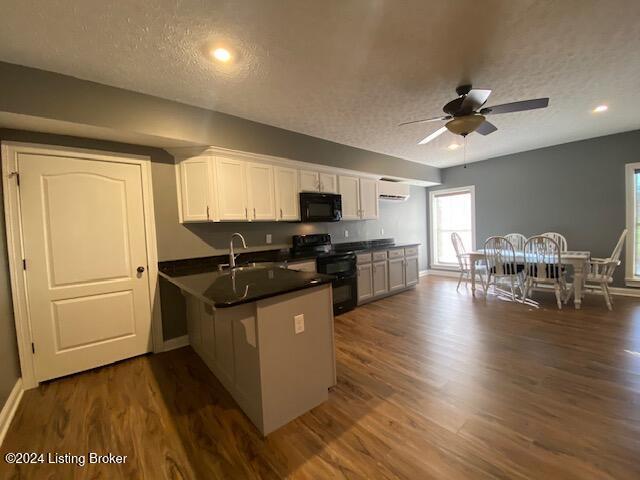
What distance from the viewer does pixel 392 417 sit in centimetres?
176

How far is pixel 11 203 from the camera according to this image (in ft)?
7.19

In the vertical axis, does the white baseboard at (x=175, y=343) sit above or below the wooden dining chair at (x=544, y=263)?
below

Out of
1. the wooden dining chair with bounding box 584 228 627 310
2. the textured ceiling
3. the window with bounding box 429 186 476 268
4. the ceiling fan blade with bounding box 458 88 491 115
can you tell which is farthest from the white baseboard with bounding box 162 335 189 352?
the window with bounding box 429 186 476 268

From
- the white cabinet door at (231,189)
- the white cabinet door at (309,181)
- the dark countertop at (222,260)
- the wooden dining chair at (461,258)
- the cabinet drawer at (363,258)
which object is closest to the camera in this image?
the dark countertop at (222,260)

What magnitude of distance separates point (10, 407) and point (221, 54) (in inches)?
119

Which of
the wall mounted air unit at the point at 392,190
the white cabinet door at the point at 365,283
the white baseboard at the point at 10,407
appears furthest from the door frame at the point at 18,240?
the wall mounted air unit at the point at 392,190

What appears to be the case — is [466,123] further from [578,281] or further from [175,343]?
[175,343]

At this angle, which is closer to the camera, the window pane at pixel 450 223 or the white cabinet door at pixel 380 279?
the white cabinet door at pixel 380 279

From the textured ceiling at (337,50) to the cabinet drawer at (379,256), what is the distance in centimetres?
220

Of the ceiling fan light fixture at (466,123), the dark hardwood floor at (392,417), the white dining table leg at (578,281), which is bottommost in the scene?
the dark hardwood floor at (392,417)

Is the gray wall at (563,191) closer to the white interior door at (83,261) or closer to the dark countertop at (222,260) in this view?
the dark countertop at (222,260)

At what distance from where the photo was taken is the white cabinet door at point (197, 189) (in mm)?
2908

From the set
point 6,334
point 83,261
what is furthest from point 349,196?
point 6,334

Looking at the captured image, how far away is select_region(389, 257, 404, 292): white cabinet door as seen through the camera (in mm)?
4691
